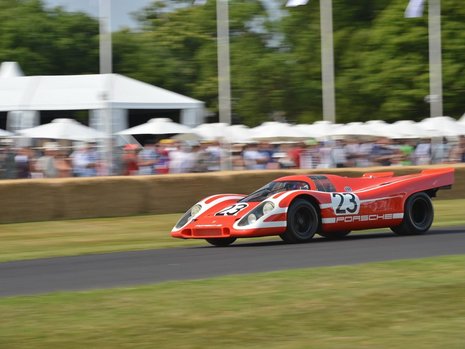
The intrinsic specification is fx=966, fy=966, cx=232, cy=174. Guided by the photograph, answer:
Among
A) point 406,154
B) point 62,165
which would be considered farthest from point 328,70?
point 62,165

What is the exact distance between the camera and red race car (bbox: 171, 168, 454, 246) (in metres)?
12.2

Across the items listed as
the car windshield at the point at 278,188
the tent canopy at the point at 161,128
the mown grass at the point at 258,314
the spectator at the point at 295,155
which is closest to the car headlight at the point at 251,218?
the car windshield at the point at 278,188

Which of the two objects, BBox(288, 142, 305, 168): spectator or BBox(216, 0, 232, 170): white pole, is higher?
BBox(216, 0, 232, 170): white pole

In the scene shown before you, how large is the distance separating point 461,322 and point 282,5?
1853 inches

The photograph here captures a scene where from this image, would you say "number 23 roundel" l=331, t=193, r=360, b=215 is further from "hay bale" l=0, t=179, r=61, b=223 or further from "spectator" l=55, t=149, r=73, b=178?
"spectator" l=55, t=149, r=73, b=178

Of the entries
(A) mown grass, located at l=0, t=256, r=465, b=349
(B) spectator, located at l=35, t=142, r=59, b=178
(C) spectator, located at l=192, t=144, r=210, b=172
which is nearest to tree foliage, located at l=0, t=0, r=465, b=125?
(C) spectator, located at l=192, t=144, r=210, b=172

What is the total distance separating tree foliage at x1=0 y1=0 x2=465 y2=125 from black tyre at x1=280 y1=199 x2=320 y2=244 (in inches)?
1195

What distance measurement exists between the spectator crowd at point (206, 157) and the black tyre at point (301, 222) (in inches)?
335

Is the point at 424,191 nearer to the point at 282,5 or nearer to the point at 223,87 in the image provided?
the point at 223,87

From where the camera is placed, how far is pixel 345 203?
12789 millimetres

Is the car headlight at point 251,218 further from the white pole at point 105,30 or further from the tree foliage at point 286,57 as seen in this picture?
the tree foliage at point 286,57

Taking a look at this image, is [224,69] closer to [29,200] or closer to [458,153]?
[458,153]

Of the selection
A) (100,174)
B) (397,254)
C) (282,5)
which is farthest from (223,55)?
(282,5)

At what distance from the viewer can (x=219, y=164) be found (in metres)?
22.6
